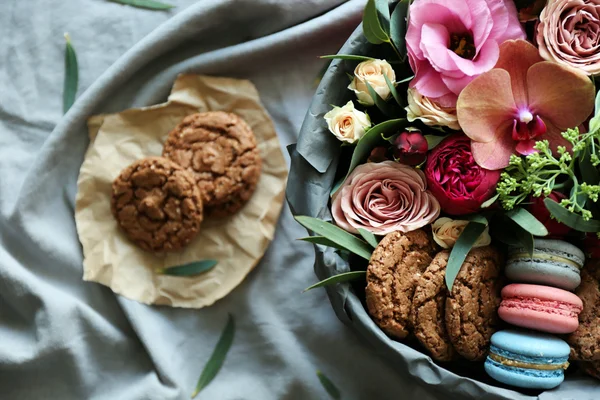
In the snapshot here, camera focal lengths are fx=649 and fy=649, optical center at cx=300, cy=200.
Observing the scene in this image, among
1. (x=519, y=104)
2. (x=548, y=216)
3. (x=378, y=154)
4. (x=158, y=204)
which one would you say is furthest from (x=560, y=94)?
(x=158, y=204)

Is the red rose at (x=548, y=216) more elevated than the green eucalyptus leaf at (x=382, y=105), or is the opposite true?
the green eucalyptus leaf at (x=382, y=105)

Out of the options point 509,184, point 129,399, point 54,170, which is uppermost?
point 509,184

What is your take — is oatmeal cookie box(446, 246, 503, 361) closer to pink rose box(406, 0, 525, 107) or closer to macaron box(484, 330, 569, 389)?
macaron box(484, 330, 569, 389)

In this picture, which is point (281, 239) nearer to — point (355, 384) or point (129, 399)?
point (355, 384)

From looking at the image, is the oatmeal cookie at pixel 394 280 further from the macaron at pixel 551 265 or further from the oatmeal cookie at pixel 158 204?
the oatmeal cookie at pixel 158 204

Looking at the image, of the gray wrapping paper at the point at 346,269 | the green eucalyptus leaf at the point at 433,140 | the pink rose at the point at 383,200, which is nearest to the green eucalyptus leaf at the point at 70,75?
the gray wrapping paper at the point at 346,269

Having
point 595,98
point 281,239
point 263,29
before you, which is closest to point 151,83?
point 263,29

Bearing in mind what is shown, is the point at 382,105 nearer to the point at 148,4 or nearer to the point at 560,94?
the point at 560,94
